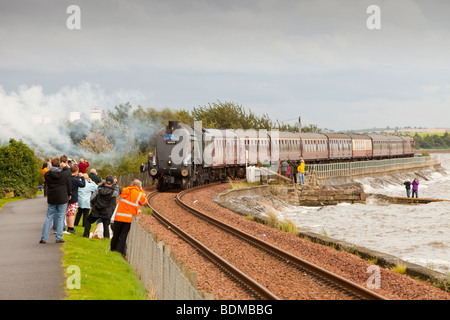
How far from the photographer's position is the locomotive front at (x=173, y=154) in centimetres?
3039

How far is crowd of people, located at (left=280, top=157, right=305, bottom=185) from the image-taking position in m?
36.2

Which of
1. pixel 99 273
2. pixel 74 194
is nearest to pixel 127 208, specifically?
pixel 99 273

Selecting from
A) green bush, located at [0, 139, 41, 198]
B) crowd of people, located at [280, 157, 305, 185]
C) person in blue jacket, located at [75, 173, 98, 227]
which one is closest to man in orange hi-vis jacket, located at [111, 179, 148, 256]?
person in blue jacket, located at [75, 173, 98, 227]

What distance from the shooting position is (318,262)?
44.4ft

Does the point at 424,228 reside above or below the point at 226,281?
below

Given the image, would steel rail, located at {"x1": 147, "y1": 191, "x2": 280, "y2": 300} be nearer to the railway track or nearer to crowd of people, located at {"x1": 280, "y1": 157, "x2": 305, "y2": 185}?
the railway track

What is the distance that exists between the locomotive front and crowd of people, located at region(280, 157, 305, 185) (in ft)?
27.7

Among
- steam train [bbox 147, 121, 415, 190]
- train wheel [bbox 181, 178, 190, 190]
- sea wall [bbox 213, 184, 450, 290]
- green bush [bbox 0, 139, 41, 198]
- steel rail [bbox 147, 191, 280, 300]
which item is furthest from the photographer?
train wheel [bbox 181, 178, 190, 190]

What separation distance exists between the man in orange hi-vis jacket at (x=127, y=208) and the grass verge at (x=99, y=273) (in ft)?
1.64

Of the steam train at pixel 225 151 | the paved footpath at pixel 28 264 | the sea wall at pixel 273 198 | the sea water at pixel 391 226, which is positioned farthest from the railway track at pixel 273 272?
the steam train at pixel 225 151

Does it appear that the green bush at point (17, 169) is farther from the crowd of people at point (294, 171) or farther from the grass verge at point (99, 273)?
the crowd of people at point (294, 171)
